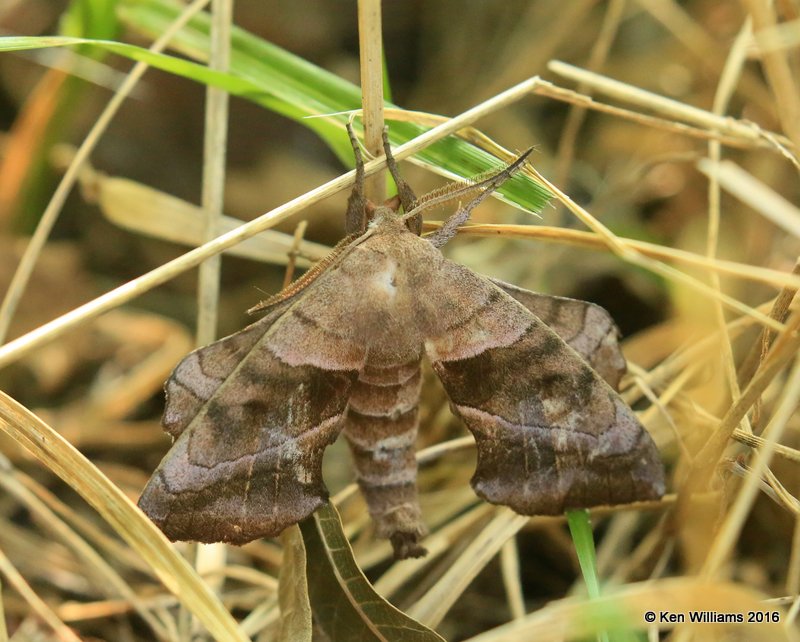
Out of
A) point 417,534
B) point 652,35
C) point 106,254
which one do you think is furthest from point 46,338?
point 652,35

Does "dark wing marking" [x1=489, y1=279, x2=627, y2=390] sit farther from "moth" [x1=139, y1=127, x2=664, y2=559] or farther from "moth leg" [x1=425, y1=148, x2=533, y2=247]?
"moth leg" [x1=425, y1=148, x2=533, y2=247]

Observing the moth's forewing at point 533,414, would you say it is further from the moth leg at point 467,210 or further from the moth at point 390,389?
the moth leg at point 467,210

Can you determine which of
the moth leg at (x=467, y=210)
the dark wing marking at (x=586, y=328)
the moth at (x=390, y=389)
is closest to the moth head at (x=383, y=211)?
the moth at (x=390, y=389)

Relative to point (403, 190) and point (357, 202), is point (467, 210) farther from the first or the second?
point (357, 202)

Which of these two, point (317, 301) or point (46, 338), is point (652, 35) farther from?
point (46, 338)

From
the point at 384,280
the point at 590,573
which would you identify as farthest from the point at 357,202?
the point at 590,573
